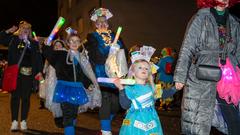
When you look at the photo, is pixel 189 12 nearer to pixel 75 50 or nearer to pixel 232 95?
pixel 75 50

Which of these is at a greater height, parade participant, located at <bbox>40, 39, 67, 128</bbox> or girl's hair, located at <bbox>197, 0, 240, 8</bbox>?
girl's hair, located at <bbox>197, 0, 240, 8</bbox>

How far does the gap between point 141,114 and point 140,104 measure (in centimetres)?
12

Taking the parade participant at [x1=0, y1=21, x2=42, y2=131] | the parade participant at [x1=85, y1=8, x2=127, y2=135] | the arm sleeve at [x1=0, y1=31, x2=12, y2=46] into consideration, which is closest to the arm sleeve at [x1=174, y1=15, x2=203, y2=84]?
the parade participant at [x1=85, y1=8, x2=127, y2=135]

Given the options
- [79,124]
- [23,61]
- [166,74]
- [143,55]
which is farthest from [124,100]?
[166,74]

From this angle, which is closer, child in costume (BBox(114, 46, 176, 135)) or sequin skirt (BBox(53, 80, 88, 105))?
child in costume (BBox(114, 46, 176, 135))

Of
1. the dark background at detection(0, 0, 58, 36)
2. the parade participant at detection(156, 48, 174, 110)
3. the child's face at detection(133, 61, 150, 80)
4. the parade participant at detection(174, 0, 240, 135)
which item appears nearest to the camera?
the parade participant at detection(174, 0, 240, 135)

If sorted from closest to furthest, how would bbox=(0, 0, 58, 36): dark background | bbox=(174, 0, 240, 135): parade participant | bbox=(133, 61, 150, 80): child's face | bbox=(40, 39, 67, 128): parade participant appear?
bbox=(174, 0, 240, 135): parade participant
bbox=(133, 61, 150, 80): child's face
bbox=(40, 39, 67, 128): parade participant
bbox=(0, 0, 58, 36): dark background

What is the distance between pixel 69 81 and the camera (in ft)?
21.2

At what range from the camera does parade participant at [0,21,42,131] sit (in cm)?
766

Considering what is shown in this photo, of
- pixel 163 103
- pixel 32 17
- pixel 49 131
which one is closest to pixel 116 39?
pixel 49 131

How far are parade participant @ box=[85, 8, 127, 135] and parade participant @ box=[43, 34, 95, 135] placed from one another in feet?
0.78

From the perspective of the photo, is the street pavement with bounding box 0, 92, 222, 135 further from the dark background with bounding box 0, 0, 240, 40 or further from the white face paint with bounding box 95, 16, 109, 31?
the dark background with bounding box 0, 0, 240, 40

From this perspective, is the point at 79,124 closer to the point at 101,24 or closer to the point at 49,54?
the point at 49,54

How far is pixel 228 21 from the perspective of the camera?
4484 mm
